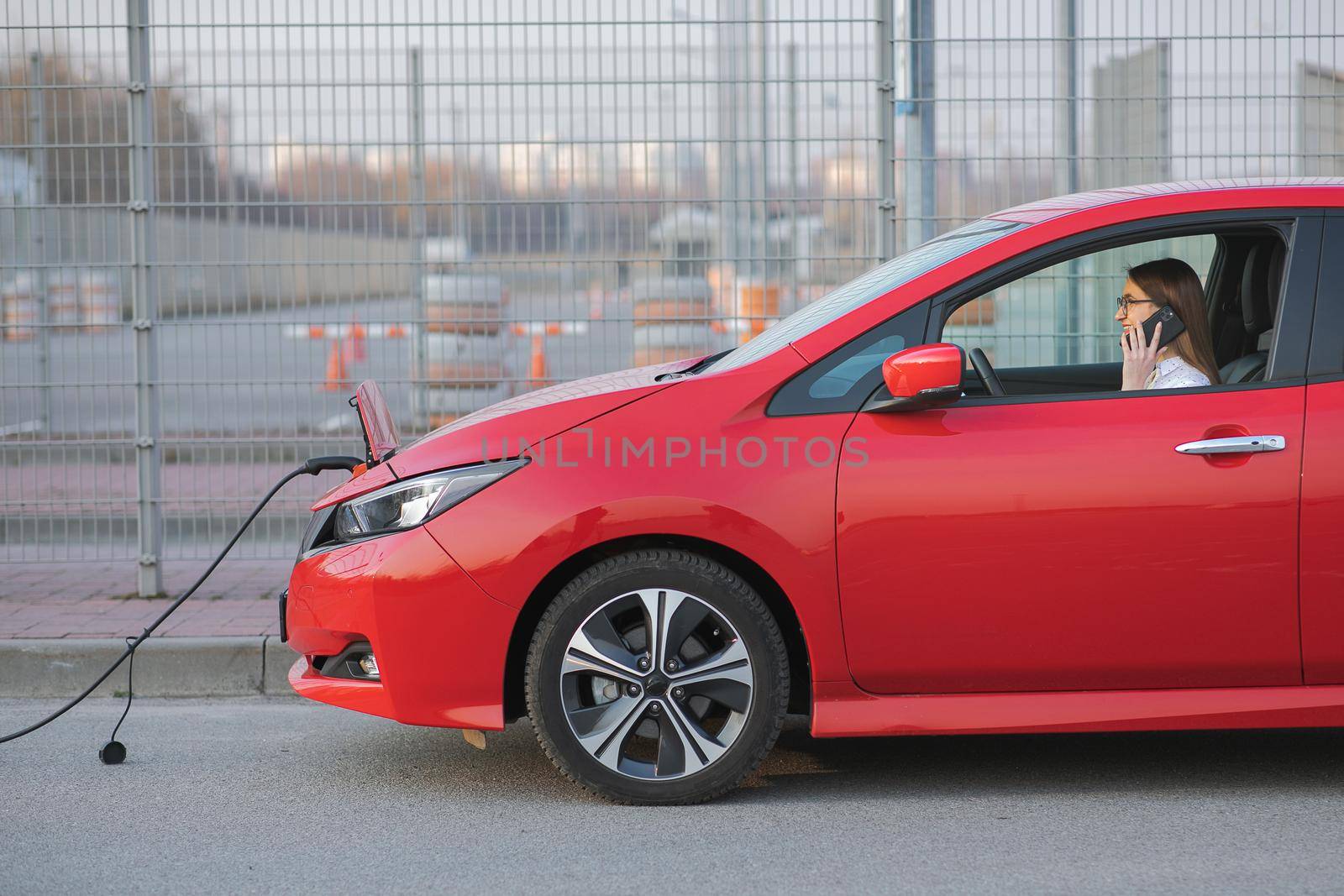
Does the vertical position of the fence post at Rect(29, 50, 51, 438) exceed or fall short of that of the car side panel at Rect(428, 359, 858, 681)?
it exceeds it

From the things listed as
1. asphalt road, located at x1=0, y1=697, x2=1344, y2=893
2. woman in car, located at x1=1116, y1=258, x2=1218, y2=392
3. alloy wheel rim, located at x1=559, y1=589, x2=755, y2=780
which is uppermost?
woman in car, located at x1=1116, y1=258, x2=1218, y2=392

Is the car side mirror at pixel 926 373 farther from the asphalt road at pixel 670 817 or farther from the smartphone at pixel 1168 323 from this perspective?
the asphalt road at pixel 670 817

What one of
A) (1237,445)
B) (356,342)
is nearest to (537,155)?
(356,342)

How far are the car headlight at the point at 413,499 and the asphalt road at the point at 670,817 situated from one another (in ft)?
2.64

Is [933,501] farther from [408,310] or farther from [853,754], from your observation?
[408,310]

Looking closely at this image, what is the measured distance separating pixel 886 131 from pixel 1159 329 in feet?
8.04

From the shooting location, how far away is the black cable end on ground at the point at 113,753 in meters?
4.49

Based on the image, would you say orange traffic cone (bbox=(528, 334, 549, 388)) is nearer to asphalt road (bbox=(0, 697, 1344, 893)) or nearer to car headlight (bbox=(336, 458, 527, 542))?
asphalt road (bbox=(0, 697, 1344, 893))

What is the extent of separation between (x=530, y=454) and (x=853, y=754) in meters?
1.48

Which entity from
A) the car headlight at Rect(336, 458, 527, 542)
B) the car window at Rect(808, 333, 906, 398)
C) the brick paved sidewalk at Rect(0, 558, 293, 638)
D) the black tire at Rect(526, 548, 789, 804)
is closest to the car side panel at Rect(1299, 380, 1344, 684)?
the car window at Rect(808, 333, 906, 398)

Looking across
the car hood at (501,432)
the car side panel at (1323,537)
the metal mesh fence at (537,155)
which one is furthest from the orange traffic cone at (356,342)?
the car side panel at (1323,537)

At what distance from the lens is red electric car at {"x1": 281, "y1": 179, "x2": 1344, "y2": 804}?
12.3 ft

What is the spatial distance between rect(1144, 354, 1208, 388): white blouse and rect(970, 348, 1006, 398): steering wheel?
43 cm

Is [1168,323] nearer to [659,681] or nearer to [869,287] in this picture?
[869,287]
